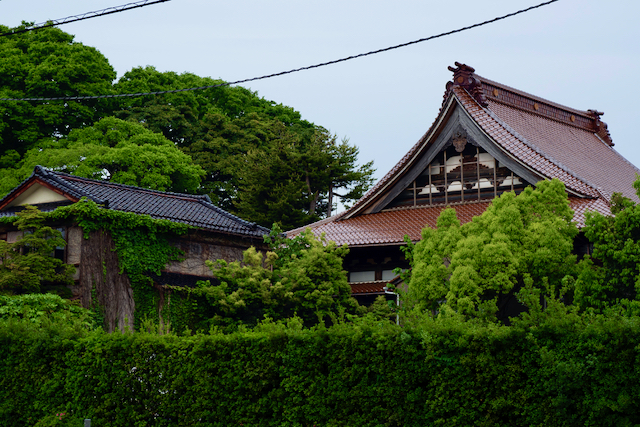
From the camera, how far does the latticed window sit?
889 inches

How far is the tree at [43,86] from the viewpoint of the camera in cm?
3997

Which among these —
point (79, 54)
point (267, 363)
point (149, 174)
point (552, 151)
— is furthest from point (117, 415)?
point (79, 54)

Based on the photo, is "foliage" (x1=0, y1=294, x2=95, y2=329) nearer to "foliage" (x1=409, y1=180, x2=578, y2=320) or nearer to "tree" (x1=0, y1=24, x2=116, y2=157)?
"foliage" (x1=409, y1=180, x2=578, y2=320)

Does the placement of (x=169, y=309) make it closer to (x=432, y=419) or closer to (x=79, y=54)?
(x=432, y=419)

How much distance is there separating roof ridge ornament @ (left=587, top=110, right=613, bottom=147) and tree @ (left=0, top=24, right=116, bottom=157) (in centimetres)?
2578

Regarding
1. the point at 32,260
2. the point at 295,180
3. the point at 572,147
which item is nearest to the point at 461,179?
the point at 572,147

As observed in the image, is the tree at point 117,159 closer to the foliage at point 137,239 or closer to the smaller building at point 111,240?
the smaller building at point 111,240

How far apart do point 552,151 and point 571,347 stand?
17.5 meters

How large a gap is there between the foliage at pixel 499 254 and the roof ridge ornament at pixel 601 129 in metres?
17.3

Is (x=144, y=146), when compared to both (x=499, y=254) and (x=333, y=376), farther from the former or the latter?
(x=333, y=376)

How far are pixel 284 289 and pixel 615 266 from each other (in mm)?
9671

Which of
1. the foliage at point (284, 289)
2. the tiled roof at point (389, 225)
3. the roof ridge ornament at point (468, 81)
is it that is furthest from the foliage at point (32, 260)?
the roof ridge ornament at point (468, 81)

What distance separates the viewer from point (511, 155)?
847 inches

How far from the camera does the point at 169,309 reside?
22750 millimetres
